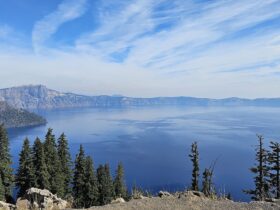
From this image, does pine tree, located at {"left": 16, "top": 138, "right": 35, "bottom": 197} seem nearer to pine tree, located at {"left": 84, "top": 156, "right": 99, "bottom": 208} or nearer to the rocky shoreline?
pine tree, located at {"left": 84, "top": 156, "right": 99, "bottom": 208}

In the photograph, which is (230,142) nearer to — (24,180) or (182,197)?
(24,180)

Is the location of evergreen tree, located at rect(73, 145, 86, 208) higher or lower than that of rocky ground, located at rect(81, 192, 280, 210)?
lower

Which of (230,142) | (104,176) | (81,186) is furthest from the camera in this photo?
(230,142)

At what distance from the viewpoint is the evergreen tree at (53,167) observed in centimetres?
4438

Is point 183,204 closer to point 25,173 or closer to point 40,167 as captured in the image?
point 40,167

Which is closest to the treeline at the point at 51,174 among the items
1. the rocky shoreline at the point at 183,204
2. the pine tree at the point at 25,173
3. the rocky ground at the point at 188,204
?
the pine tree at the point at 25,173

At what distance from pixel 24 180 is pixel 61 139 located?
1056 centimetres

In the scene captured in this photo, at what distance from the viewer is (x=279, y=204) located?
11172 millimetres

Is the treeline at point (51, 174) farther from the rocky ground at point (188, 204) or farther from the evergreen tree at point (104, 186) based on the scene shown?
the rocky ground at point (188, 204)

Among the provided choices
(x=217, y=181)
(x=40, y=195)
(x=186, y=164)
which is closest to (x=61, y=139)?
(x=40, y=195)

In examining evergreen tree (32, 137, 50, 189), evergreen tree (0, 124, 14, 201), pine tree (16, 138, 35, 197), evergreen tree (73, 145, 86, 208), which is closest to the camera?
evergreen tree (0, 124, 14, 201)

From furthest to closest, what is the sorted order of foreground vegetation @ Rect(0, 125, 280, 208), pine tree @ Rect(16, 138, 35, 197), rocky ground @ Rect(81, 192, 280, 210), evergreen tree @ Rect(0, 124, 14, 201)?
1. pine tree @ Rect(16, 138, 35, 197)
2. evergreen tree @ Rect(0, 124, 14, 201)
3. foreground vegetation @ Rect(0, 125, 280, 208)
4. rocky ground @ Rect(81, 192, 280, 210)

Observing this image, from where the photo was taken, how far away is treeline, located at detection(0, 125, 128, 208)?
41.7 m

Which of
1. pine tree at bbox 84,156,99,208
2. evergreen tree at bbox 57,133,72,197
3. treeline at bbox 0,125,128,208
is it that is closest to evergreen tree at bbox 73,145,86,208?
treeline at bbox 0,125,128,208
